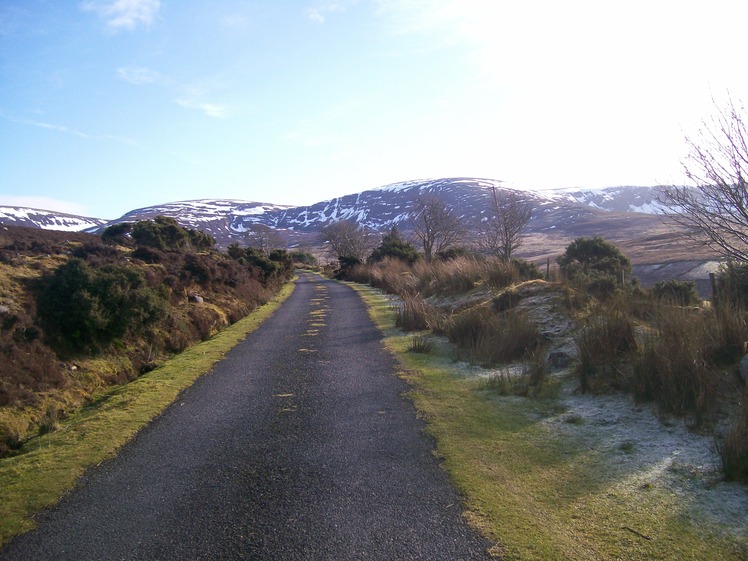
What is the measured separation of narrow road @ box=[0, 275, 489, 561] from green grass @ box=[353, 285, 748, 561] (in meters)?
0.24

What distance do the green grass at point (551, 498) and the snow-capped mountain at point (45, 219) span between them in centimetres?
14001

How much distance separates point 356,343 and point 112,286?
541 centimetres

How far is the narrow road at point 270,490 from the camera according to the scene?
3553mm

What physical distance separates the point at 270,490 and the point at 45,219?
17639cm

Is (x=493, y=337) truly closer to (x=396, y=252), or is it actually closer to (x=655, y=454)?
(x=655, y=454)

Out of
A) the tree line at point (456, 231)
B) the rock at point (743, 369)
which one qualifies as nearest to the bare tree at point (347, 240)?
the tree line at point (456, 231)

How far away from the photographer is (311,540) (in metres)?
3.59

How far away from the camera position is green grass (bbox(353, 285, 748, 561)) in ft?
11.2

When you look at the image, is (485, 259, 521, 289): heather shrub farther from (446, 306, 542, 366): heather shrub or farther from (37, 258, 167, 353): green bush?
(37, 258, 167, 353): green bush

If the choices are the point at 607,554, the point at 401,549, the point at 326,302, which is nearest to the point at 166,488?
the point at 401,549

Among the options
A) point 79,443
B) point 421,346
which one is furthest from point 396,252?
point 79,443

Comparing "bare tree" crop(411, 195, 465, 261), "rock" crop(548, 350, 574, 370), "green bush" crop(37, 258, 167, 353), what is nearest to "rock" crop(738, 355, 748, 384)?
"rock" crop(548, 350, 574, 370)

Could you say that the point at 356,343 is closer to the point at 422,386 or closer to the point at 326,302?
the point at 422,386

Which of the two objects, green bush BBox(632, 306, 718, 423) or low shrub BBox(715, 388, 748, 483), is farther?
green bush BBox(632, 306, 718, 423)
